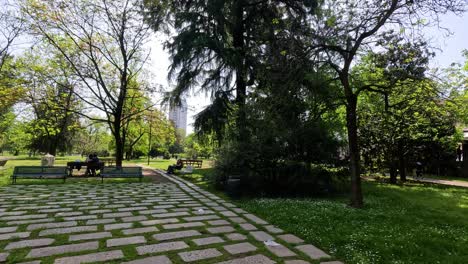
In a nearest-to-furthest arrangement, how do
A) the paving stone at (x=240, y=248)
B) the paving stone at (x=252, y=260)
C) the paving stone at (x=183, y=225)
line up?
1. the paving stone at (x=252, y=260)
2. the paving stone at (x=240, y=248)
3. the paving stone at (x=183, y=225)

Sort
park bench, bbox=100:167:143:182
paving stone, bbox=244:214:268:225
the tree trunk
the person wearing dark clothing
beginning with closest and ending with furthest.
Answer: paving stone, bbox=244:214:268:225
the tree trunk
park bench, bbox=100:167:143:182
the person wearing dark clothing

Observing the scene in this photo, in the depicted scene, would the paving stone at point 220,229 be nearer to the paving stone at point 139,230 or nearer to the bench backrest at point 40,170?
the paving stone at point 139,230

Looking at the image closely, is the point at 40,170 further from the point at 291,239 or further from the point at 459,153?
the point at 459,153

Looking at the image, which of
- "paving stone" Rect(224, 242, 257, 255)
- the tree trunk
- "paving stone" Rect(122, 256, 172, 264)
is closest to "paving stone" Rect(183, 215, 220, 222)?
"paving stone" Rect(224, 242, 257, 255)

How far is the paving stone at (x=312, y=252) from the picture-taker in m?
3.65

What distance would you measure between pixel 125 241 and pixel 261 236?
2.07 m

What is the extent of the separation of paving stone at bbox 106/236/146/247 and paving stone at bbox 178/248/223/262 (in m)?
0.83

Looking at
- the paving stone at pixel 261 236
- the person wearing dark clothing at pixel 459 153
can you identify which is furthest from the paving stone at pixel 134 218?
the person wearing dark clothing at pixel 459 153

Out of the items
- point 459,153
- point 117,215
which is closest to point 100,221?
point 117,215

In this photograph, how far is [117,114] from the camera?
14.5 m

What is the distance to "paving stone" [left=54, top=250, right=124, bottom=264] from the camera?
320cm

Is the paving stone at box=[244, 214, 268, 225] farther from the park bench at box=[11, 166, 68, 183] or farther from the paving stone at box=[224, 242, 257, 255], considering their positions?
the park bench at box=[11, 166, 68, 183]

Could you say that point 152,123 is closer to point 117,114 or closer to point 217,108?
point 117,114

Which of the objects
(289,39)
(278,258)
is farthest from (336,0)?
(278,258)
